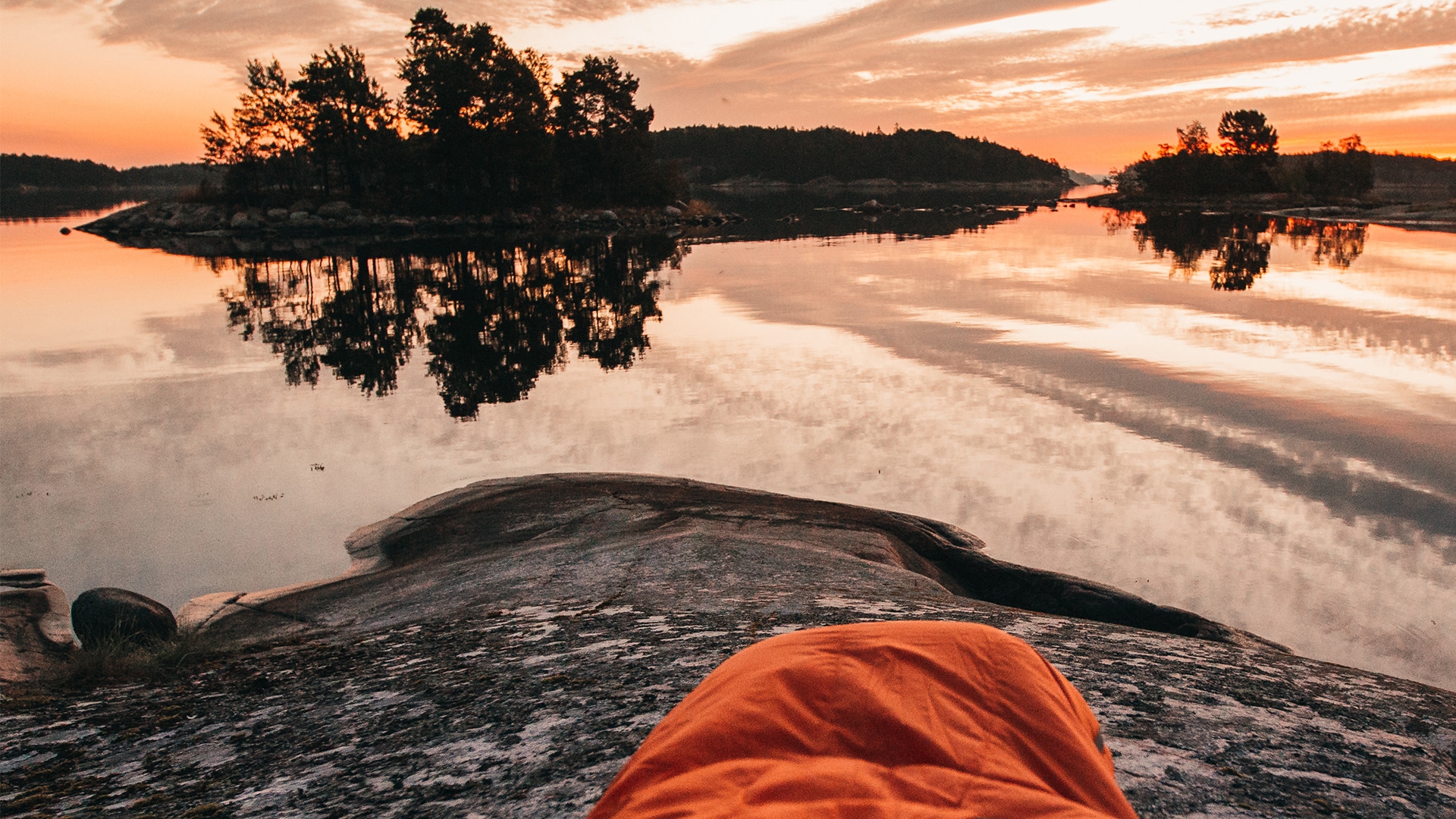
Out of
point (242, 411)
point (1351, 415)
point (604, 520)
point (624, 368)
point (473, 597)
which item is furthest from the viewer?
point (624, 368)

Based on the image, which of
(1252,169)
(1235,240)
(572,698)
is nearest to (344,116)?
(1235,240)

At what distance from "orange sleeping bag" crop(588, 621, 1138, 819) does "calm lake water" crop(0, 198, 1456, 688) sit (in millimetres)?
7627

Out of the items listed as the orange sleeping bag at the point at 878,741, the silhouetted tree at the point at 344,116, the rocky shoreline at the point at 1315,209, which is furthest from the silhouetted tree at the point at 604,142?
the orange sleeping bag at the point at 878,741

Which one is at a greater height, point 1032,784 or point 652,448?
point 1032,784

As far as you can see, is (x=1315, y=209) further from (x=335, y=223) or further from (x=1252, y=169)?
(x=335, y=223)

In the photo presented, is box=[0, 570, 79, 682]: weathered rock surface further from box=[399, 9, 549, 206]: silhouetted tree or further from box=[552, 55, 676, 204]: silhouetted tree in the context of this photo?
box=[552, 55, 676, 204]: silhouetted tree

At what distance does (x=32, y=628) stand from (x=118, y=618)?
945 mm

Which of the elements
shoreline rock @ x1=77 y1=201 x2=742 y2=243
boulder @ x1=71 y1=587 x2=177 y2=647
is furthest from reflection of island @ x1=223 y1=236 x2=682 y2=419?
shoreline rock @ x1=77 y1=201 x2=742 y2=243

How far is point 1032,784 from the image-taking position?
91.1 inches

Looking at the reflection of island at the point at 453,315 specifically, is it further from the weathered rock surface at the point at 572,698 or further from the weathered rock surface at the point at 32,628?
the weathered rock surface at the point at 572,698

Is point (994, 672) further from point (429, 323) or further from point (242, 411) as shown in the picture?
point (429, 323)

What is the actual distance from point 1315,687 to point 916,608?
108 inches

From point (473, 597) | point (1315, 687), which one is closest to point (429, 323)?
point (473, 597)

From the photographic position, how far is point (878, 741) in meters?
2.42
